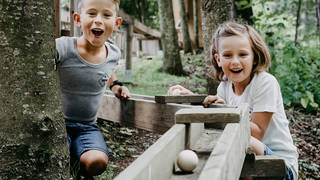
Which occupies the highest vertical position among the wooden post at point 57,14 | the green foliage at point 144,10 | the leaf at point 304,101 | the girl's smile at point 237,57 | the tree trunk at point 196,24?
the green foliage at point 144,10

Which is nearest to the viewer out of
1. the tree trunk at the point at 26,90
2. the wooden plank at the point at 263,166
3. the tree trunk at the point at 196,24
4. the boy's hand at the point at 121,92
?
the tree trunk at the point at 26,90

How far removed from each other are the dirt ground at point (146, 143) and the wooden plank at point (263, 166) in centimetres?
168

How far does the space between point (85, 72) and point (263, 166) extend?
1.44 meters

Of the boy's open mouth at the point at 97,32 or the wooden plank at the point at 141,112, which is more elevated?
the boy's open mouth at the point at 97,32

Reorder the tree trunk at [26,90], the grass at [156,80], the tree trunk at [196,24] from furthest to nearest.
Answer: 1. the tree trunk at [196,24]
2. the grass at [156,80]
3. the tree trunk at [26,90]

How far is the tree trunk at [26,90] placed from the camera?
5.44ft

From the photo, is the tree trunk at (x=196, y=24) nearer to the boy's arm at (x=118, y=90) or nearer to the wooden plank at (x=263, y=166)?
the boy's arm at (x=118, y=90)

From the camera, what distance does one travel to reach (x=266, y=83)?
8.26ft

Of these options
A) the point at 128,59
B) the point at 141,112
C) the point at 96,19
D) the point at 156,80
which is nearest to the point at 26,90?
the point at 96,19

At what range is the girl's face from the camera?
8.40ft

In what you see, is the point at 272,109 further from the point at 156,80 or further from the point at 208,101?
the point at 156,80

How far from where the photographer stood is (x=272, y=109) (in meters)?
2.42

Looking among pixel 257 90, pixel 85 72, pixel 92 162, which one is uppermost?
pixel 85 72

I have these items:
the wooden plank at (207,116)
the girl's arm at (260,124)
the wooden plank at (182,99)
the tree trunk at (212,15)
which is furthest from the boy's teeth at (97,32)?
the tree trunk at (212,15)
